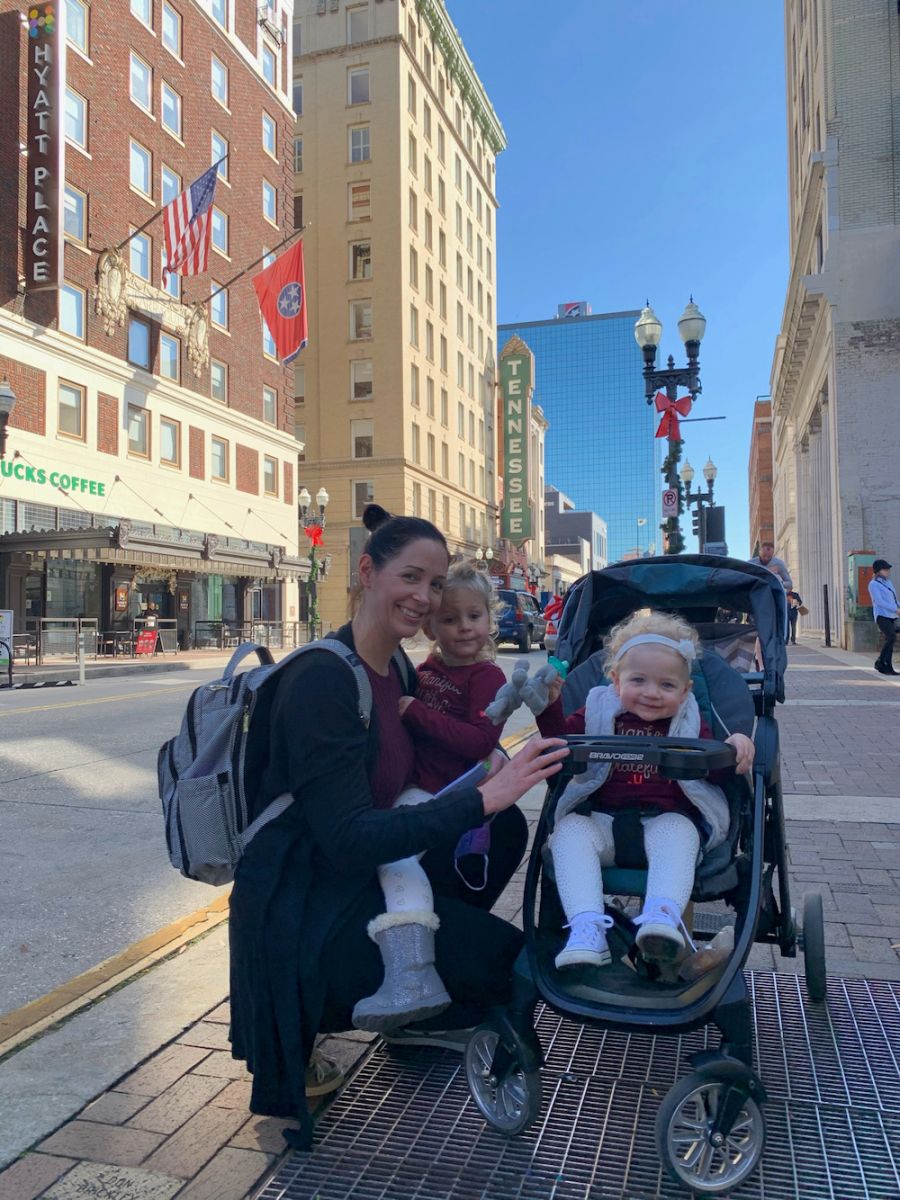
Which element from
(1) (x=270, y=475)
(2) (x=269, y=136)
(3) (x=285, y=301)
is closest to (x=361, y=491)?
(1) (x=270, y=475)

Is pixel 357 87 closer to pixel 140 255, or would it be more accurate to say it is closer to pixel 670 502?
pixel 140 255

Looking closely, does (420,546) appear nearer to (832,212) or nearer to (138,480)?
(832,212)

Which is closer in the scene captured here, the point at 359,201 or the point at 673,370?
the point at 673,370

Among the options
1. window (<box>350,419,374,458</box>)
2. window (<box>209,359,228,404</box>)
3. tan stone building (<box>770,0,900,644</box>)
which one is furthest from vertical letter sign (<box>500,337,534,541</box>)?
tan stone building (<box>770,0,900,644</box>)

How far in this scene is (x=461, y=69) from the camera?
54.7 metres

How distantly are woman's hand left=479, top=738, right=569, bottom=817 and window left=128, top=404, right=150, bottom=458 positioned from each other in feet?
88.9

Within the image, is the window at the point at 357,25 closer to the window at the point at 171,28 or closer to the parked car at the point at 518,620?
the window at the point at 171,28

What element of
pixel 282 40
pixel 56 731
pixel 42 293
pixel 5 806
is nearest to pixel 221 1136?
pixel 5 806

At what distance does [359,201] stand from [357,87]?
5.85 metres

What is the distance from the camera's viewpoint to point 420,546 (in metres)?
2.56

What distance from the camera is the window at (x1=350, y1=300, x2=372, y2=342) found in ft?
151

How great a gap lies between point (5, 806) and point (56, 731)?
3.76 meters

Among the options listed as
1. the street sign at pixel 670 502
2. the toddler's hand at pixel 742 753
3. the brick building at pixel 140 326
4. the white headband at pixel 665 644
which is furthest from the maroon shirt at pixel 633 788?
the brick building at pixel 140 326

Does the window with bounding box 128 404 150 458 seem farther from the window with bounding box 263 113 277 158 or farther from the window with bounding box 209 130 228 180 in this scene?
the window with bounding box 263 113 277 158
